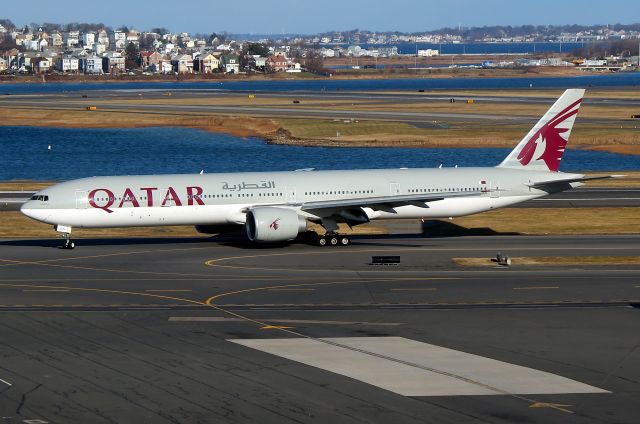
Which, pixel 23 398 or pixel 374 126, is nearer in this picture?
pixel 23 398

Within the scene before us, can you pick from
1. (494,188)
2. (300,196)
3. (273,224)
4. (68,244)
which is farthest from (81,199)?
(494,188)

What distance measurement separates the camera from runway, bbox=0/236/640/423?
29.7 meters

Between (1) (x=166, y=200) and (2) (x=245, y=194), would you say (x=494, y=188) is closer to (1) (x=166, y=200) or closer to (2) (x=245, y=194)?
(2) (x=245, y=194)

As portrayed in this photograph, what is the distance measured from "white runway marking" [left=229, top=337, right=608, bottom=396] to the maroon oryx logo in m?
28.6

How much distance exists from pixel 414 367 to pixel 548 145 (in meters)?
32.9

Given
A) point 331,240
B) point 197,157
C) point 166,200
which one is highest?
point 166,200

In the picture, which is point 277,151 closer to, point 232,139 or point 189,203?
point 232,139

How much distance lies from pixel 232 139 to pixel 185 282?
104798 millimetres

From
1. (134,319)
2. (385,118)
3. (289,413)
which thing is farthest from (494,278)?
(385,118)

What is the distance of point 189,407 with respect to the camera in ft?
96.1

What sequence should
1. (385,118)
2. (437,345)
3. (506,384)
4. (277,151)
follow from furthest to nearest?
(385,118), (277,151), (437,345), (506,384)

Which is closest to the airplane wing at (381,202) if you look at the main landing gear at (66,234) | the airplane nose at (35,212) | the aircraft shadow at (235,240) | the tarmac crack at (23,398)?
the aircraft shadow at (235,240)

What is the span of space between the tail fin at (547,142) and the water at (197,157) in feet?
142

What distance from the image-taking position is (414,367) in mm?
33688
